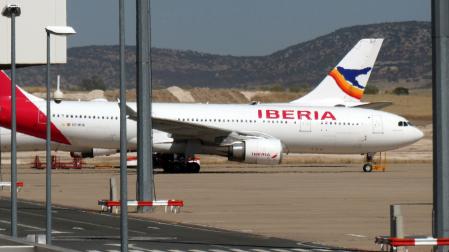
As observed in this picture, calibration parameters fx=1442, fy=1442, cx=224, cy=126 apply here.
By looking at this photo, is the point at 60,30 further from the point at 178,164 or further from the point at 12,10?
the point at 178,164

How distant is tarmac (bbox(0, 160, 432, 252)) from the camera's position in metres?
33.2

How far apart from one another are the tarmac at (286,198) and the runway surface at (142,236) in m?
0.73

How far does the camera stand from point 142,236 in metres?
31.4

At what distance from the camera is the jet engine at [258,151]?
68125mm

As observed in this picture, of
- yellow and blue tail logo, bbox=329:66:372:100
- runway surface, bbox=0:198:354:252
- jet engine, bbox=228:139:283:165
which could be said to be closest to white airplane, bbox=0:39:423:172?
jet engine, bbox=228:139:283:165

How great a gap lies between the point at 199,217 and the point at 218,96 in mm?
120319

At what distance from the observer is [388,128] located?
2872 inches

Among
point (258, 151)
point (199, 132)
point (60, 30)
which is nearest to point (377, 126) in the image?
point (258, 151)

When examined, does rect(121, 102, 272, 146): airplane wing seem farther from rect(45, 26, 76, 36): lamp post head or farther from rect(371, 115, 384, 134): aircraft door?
rect(45, 26, 76, 36): lamp post head

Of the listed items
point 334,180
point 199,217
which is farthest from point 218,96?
point 199,217

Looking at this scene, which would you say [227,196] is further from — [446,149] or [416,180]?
[446,149]

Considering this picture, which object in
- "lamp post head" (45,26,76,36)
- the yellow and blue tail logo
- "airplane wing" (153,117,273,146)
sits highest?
the yellow and blue tail logo

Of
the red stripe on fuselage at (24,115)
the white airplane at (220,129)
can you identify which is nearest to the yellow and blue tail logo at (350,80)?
the white airplane at (220,129)

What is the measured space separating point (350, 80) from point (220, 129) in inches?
666
